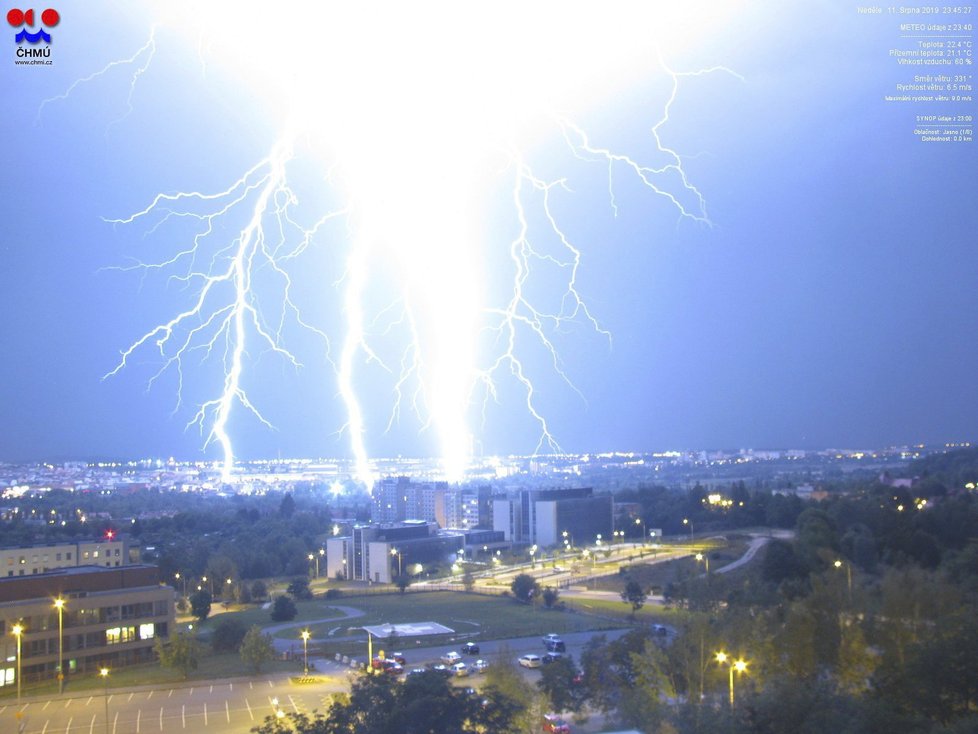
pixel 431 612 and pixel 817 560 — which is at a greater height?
pixel 817 560

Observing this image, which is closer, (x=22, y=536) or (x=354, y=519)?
(x=22, y=536)

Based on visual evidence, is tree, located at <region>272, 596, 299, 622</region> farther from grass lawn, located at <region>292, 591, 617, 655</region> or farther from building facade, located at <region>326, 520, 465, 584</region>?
building facade, located at <region>326, 520, 465, 584</region>

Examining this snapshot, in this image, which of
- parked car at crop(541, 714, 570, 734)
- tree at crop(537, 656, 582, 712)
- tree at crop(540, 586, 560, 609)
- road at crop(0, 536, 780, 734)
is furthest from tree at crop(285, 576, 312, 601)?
parked car at crop(541, 714, 570, 734)

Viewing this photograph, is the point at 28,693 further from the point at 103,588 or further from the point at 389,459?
the point at 389,459

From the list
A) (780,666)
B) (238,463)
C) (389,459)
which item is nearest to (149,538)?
Result: (780,666)

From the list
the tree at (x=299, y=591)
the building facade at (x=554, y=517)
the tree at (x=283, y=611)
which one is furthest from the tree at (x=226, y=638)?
the building facade at (x=554, y=517)

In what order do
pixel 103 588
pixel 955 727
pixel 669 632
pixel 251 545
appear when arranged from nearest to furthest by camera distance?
pixel 955 727, pixel 669 632, pixel 103 588, pixel 251 545
